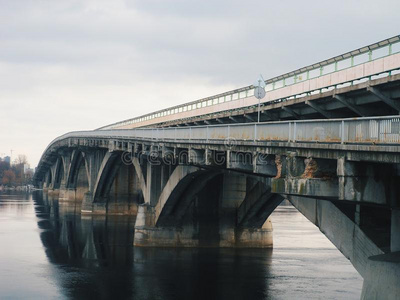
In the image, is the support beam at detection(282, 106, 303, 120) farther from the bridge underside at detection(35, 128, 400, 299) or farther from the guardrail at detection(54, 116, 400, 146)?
the bridge underside at detection(35, 128, 400, 299)

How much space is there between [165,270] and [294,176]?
76.0 feet

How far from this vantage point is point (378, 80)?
21.9 metres

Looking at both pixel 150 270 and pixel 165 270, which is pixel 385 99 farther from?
pixel 150 270

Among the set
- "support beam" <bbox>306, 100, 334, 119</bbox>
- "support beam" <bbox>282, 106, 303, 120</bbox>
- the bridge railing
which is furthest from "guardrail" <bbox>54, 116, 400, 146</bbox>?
"support beam" <bbox>282, 106, 303, 120</bbox>

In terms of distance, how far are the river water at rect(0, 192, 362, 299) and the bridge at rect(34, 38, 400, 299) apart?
255 cm

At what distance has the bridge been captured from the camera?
1775cm

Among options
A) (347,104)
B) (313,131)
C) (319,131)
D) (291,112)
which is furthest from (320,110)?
(319,131)

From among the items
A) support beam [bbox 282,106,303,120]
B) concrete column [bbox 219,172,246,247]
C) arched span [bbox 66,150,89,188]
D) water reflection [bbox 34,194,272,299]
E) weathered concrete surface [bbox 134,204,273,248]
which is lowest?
water reflection [bbox 34,194,272,299]

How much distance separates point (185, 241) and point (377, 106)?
28260 millimetres

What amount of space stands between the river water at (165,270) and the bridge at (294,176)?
2552mm

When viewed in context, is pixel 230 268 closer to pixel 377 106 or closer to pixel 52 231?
pixel 377 106

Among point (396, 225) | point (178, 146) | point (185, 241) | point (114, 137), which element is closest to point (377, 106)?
point (396, 225)

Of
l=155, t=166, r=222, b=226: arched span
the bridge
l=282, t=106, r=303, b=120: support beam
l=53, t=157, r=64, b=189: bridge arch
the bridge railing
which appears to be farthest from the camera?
l=53, t=157, r=64, b=189: bridge arch

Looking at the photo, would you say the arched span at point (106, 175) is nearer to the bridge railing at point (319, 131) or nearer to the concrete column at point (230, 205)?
the concrete column at point (230, 205)
